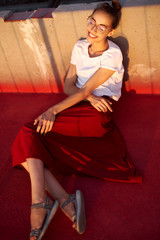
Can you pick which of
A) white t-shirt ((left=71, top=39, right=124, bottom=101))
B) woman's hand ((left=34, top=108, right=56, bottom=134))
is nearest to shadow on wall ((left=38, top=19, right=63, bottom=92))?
white t-shirt ((left=71, top=39, right=124, bottom=101))

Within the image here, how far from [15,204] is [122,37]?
66.6 inches

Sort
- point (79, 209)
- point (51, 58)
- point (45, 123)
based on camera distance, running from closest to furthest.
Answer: point (79, 209), point (45, 123), point (51, 58)

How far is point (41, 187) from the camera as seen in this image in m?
1.76

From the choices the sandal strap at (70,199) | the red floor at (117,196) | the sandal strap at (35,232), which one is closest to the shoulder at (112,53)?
the red floor at (117,196)

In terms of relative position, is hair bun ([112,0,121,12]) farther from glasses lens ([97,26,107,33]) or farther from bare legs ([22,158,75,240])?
bare legs ([22,158,75,240])

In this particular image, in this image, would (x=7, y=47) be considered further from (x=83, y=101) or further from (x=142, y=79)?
(x=142, y=79)

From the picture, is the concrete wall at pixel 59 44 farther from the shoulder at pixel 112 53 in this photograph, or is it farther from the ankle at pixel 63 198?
the ankle at pixel 63 198

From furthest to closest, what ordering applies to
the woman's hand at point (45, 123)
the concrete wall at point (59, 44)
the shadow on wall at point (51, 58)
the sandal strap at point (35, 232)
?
the shadow on wall at point (51, 58) < the concrete wall at point (59, 44) < the woman's hand at point (45, 123) < the sandal strap at point (35, 232)

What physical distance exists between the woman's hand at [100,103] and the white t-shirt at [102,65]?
13 cm

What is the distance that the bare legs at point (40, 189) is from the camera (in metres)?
1.69

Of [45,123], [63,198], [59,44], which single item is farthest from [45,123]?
[59,44]

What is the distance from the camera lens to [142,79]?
8.67ft

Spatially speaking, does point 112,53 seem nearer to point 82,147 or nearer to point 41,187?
point 82,147

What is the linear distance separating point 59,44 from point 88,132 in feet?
3.39
